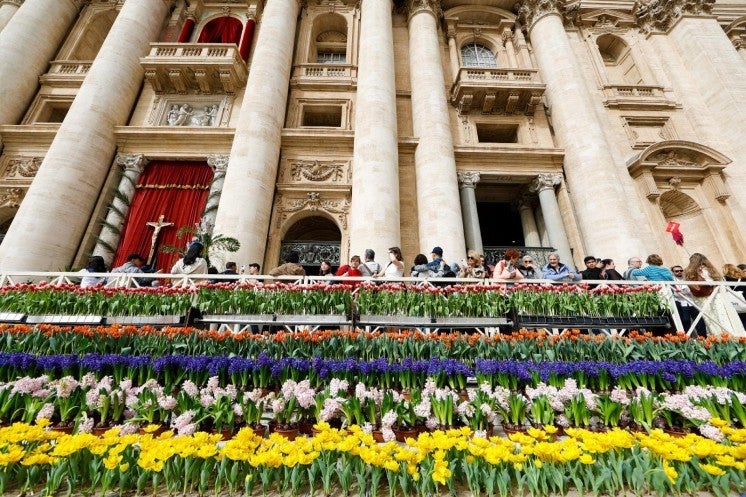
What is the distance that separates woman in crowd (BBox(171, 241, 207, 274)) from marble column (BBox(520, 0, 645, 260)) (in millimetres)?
12066

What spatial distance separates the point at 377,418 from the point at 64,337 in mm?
3557

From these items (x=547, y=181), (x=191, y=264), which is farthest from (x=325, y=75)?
(x=191, y=264)

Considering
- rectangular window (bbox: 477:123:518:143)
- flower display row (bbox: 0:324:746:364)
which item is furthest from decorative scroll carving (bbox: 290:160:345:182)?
flower display row (bbox: 0:324:746:364)

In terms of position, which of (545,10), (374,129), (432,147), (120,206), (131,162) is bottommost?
(120,206)

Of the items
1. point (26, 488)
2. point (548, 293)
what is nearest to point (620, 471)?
point (26, 488)

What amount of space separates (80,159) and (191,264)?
8.46 m

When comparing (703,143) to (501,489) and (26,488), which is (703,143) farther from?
(26,488)

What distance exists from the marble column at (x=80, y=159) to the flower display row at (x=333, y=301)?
6.02 m

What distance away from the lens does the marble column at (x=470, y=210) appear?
12141 millimetres

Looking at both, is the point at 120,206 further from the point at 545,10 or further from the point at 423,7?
the point at 545,10

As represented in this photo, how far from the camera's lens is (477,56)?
16938 millimetres

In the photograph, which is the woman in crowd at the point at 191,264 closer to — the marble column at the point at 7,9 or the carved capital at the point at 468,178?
the carved capital at the point at 468,178

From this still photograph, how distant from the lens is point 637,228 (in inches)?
451

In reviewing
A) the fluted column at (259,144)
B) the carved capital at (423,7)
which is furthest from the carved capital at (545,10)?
the fluted column at (259,144)
